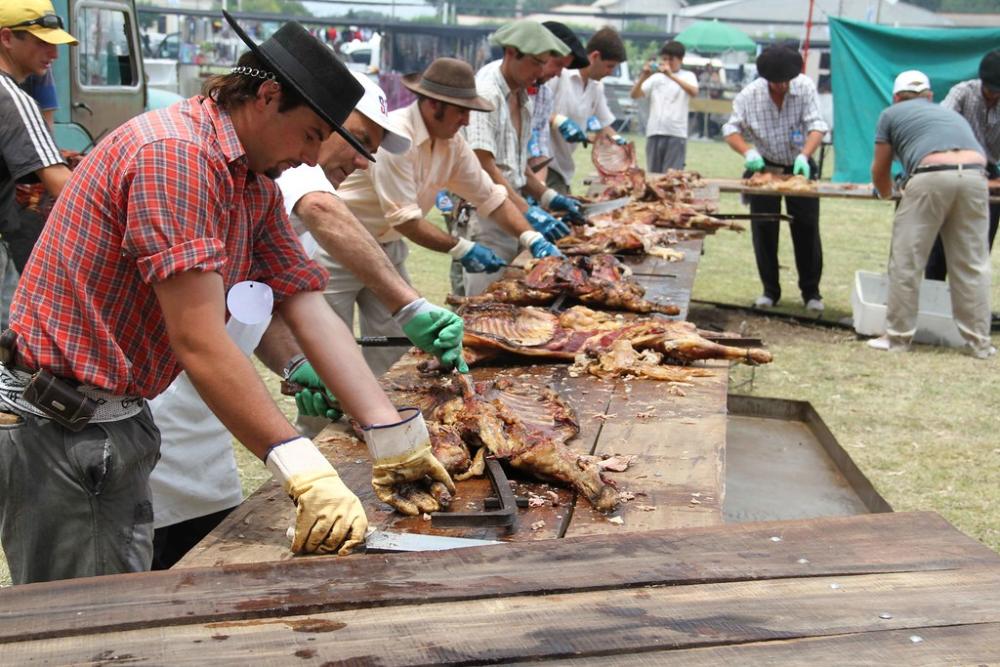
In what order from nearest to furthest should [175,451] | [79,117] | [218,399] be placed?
[218,399] → [175,451] → [79,117]

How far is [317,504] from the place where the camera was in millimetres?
2453

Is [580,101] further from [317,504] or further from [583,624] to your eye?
[583,624]

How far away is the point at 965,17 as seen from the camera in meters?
39.7

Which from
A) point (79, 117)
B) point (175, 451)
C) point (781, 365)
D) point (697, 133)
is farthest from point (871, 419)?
point (697, 133)

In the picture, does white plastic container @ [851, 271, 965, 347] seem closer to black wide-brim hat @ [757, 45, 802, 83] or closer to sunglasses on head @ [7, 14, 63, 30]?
black wide-brim hat @ [757, 45, 802, 83]

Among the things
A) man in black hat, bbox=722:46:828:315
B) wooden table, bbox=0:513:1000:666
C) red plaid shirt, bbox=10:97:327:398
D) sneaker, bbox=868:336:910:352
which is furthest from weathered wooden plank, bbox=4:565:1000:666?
man in black hat, bbox=722:46:828:315

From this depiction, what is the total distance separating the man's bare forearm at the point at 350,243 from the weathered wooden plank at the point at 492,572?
1.93m

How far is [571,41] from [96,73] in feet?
14.9

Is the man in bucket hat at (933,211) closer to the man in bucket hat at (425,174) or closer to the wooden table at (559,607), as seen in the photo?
the man in bucket hat at (425,174)

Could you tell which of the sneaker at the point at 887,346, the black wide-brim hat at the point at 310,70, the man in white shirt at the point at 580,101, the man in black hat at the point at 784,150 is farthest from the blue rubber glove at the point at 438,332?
the man in black hat at the point at 784,150

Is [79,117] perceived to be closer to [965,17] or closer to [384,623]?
[384,623]

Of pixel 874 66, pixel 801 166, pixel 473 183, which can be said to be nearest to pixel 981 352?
pixel 801 166

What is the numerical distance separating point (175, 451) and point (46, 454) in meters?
0.93

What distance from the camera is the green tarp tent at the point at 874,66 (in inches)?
621
